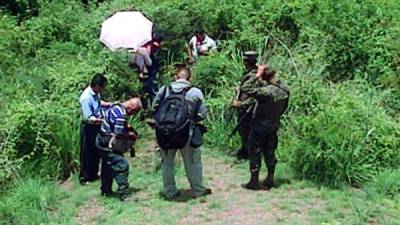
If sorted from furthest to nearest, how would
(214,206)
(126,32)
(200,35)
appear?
(200,35) → (126,32) → (214,206)

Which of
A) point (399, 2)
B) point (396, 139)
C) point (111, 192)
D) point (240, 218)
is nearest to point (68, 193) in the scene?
point (111, 192)

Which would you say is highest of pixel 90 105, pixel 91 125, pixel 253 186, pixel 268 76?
pixel 268 76

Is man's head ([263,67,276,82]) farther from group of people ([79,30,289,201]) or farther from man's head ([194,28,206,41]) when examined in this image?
man's head ([194,28,206,41])

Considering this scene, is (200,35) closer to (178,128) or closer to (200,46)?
(200,46)

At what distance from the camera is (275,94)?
33.0 ft

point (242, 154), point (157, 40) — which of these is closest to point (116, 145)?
point (242, 154)

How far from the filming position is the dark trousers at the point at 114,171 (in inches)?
395

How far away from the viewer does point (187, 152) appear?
9875mm

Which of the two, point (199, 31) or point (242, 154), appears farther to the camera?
point (199, 31)

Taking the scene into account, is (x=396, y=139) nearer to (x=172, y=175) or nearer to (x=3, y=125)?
(x=172, y=175)

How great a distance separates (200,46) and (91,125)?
4661 millimetres

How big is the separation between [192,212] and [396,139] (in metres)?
3.36

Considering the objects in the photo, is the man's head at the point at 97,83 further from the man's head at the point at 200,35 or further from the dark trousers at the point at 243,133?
the man's head at the point at 200,35

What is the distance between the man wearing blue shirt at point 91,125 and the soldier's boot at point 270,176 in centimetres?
222
